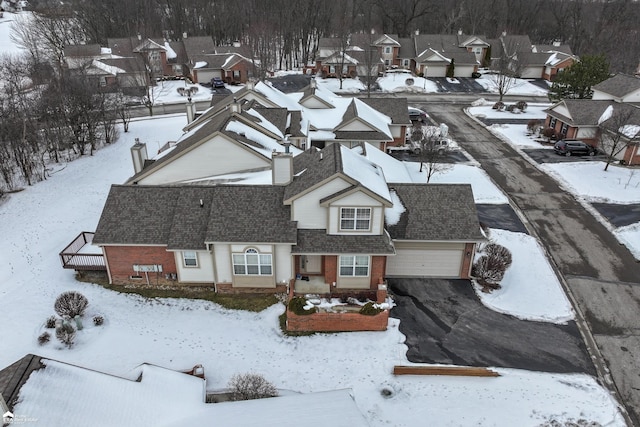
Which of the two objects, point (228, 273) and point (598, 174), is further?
point (598, 174)

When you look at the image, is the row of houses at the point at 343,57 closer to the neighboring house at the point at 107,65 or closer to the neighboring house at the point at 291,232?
the neighboring house at the point at 107,65

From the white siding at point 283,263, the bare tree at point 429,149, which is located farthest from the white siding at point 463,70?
the white siding at point 283,263

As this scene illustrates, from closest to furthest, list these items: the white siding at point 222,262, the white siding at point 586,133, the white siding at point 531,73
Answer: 1. the white siding at point 222,262
2. the white siding at point 586,133
3. the white siding at point 531,73

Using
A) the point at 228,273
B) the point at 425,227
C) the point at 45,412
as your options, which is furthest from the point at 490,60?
the point at 45,412

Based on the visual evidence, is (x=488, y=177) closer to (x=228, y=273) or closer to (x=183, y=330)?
(x=228, y=273)

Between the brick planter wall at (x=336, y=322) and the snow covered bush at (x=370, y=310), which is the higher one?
the snow covered bush at (x=370, y=310)

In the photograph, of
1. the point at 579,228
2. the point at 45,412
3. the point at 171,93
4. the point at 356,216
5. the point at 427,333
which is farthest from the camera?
the point at 171,93

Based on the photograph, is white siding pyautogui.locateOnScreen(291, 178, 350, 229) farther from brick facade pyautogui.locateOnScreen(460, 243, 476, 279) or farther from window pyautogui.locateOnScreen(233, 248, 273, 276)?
brick facade pyautogui.locateOnScreen(460, 243, 476, 279)
